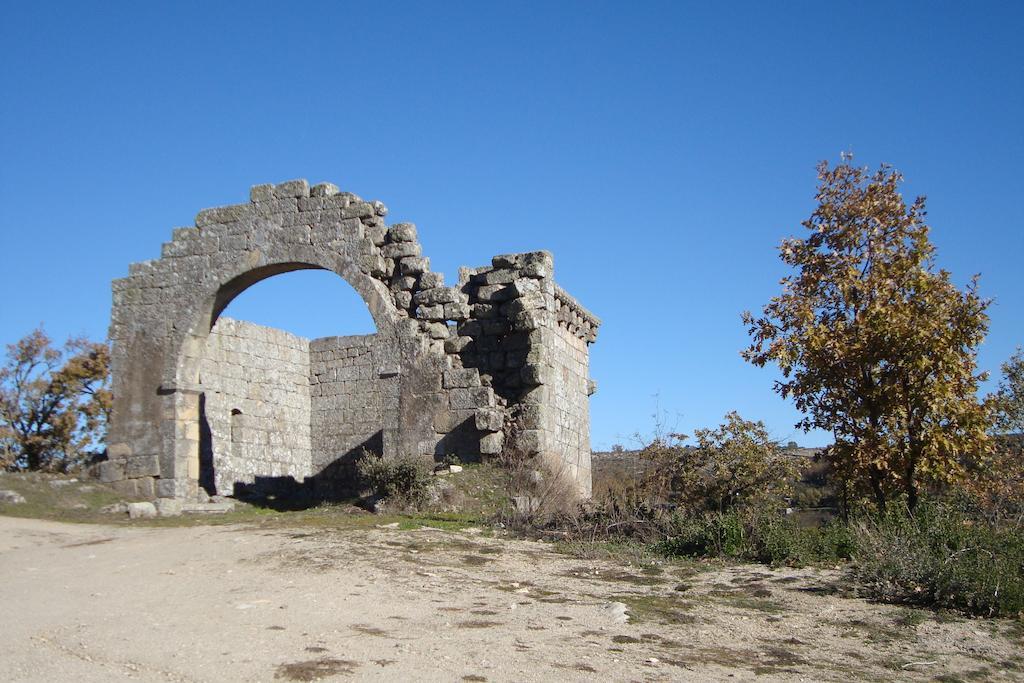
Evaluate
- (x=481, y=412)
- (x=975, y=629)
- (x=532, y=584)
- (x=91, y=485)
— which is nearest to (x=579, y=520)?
(x=532, y=584)

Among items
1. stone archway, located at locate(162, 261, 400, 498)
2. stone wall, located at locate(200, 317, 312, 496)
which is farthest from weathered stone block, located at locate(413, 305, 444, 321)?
stone wall, located at locate(200, 317, 312, 496)

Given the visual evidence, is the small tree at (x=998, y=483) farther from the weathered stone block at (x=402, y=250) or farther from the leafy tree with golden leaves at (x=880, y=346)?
the weathered stone block at (x=402, y=250)

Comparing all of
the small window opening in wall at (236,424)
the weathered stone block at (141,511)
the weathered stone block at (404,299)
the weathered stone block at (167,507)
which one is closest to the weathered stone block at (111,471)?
the weathered stone block at (167,507)

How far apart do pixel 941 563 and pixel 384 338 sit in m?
8.66

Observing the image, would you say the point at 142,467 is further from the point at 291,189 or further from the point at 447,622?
the point at 447,622

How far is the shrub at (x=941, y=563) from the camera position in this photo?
6.48 meters

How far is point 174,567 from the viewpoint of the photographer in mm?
7824

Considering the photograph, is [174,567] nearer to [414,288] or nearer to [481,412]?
[481,412]

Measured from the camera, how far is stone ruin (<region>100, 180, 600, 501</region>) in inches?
513

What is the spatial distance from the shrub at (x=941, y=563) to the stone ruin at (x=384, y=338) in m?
5.55

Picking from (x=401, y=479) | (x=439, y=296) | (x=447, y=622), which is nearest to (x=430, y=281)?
(x=439, y=296)

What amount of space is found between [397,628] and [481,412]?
7.10m

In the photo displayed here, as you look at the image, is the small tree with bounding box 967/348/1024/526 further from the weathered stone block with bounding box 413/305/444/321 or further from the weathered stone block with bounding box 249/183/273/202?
the weathered stone block with bounding box 249/183/273/202

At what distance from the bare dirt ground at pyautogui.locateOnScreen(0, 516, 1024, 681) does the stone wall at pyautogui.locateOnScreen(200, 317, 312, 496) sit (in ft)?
30.3
